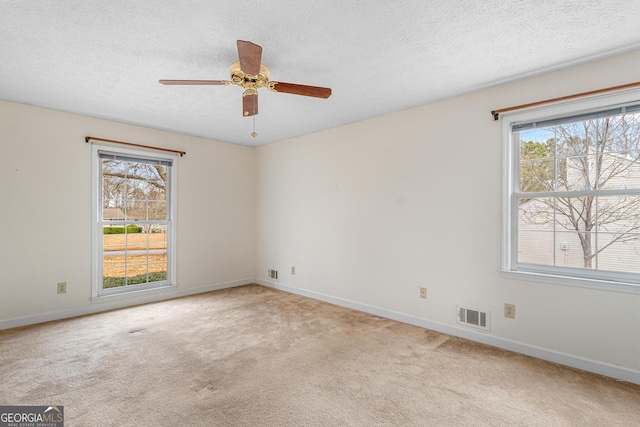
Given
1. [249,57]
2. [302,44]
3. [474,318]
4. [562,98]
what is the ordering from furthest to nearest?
[474,318], [562,98], [302,44], [249,57]

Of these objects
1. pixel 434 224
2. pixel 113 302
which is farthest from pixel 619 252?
pixel 113 302

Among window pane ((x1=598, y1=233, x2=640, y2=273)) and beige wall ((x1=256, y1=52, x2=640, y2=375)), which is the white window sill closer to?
beige wall ((x1=256, y1=52, x2=640, y2=375))

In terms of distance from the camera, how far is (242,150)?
525 cm

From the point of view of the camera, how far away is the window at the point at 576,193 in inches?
92.0

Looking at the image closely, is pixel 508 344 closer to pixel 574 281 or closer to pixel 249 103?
pixel 574 281

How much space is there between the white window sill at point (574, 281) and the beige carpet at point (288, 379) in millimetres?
651

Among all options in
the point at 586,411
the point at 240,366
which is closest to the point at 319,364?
the point at 240,366

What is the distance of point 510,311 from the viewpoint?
2754 millimetres

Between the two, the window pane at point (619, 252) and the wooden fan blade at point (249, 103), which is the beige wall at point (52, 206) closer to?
the wooden fan blade at point (249, 103)

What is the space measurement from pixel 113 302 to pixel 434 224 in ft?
13.1

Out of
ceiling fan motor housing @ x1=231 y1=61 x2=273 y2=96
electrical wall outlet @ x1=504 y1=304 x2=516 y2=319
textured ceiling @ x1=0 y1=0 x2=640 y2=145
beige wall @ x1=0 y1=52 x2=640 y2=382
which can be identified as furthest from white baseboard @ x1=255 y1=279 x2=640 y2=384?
ceiling fan motor housing @ x1=231 y1=61 x2=273 y2=96

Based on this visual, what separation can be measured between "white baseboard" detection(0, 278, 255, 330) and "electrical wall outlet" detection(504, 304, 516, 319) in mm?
3865

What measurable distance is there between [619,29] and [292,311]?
12.3 feet

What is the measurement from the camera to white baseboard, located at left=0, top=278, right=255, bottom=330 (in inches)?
131
